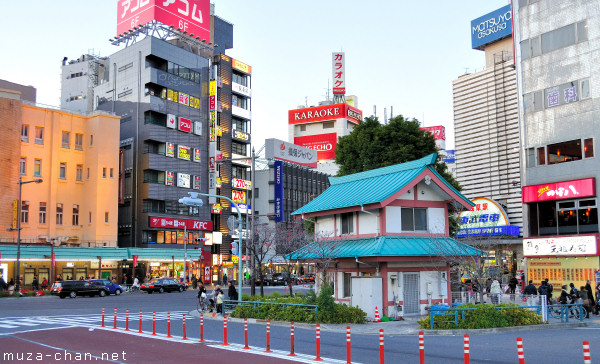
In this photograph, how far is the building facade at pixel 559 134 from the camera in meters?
38.7

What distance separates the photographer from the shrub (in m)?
23.7

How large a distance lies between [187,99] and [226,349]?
66.7 metres

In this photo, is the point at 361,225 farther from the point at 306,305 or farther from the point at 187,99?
the point at 187,99

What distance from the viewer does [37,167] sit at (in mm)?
65375

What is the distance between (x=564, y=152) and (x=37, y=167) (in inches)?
2038

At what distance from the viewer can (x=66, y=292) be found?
52.4m

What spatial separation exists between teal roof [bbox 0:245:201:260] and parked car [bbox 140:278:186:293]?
845 centimetres

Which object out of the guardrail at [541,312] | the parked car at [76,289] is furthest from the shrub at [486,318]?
the parked car at [76,289]

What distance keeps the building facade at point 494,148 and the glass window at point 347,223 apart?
25885 mm

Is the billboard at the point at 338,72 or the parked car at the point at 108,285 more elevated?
the billboard at the point at 338,72

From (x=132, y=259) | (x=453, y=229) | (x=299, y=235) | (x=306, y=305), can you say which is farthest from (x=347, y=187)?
(x=132, y=259)

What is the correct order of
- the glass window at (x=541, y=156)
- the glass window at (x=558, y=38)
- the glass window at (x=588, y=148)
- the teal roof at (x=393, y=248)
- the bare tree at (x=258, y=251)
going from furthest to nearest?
the glass window at (x=541, y=156) → the glass window at (x=558, y=38) → the bare tree at (x=258, y=251) → the glass window at (x=588, y=148) → the teal roof at (x=393, y=248)

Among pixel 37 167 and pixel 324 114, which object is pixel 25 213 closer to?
pixel 37 167

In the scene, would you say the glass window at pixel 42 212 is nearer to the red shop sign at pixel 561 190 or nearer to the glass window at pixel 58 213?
the glass window at pixel 58 213
